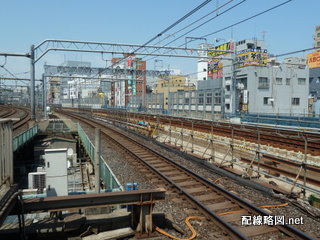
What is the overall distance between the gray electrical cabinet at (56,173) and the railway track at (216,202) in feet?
10.3

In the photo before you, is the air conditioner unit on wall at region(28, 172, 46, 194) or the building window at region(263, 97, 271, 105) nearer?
the air conditioner unit on wall at region(28, 172, 46, 194)

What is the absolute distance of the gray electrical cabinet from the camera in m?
6.31

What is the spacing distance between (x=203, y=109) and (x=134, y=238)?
23152mm

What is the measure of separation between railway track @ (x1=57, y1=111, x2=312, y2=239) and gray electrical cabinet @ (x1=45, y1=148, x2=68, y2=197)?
3.14 meters

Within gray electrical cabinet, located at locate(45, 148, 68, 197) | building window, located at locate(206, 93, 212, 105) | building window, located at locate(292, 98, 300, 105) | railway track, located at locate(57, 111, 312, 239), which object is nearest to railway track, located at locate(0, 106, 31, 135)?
railway track, located at locate(57, 111, 312, 239)

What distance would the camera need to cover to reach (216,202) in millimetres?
7445

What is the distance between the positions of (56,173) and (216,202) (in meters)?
3.91

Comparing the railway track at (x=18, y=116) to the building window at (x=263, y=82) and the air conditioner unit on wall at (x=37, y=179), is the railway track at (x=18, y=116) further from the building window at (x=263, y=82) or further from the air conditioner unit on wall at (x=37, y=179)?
the building window at (x=263, y=82)

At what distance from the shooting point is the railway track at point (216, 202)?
562cm

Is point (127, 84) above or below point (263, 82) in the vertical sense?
above

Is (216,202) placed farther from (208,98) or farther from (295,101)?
(295,101)

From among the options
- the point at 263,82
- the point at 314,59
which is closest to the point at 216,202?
the point at 263,82

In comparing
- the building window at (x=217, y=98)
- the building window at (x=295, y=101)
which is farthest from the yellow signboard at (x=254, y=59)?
the building window at (x=295, y=101)

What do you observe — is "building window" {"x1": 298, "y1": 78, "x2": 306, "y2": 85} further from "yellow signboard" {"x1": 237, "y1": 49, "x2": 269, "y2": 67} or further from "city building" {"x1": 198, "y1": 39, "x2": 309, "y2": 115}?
"yellow signboard" {"x1": 237, "y1": 49, "x2": 269, "y2": 67}
